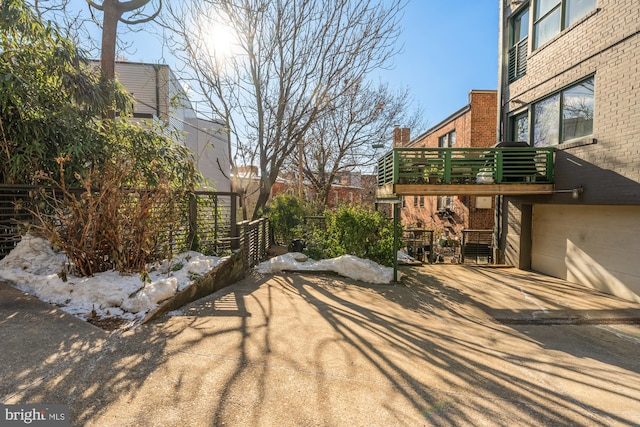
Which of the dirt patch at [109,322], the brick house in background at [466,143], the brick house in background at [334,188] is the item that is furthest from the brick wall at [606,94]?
the dirt patch at [109,322]

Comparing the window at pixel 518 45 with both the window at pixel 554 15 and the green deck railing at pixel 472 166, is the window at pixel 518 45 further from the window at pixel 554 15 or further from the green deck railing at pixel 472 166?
the green deck railing at pixel 472 166

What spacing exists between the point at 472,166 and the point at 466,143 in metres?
6.64

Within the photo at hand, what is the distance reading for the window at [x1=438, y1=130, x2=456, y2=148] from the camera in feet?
49.8

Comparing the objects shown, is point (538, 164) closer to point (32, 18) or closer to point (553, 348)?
point (553, 348)

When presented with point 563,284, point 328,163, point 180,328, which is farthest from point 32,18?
point 328,163

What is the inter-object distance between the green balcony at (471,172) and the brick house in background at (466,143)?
16.0 ft

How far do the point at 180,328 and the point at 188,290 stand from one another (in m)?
0.94

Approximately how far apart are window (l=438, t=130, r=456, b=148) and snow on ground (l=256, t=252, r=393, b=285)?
10290 mm

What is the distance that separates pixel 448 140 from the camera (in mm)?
15750

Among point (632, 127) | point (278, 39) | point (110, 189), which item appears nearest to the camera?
point (110, 189)

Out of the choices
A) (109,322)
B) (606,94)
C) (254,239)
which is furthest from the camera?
(254,239)

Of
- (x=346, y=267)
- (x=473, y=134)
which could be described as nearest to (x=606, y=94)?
(x=346, y=267)

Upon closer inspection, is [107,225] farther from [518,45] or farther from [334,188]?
[334,188]

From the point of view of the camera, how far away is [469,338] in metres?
3.98
